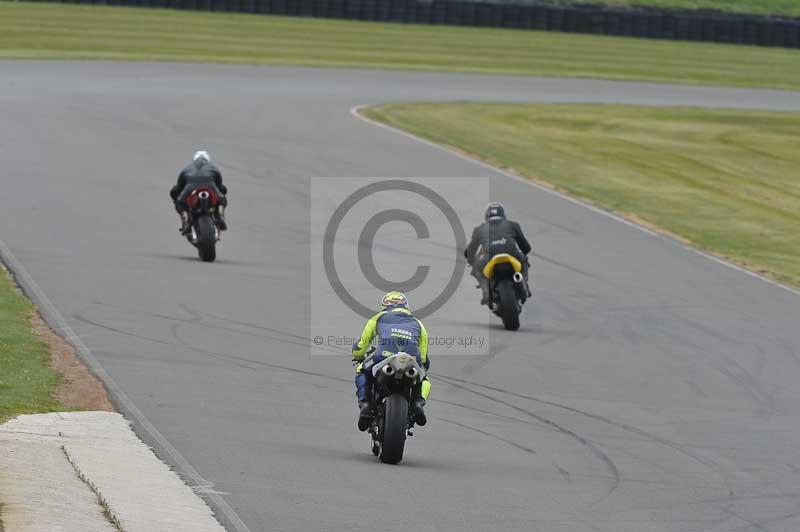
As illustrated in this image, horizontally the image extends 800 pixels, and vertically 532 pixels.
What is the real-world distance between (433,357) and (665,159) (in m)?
20.2

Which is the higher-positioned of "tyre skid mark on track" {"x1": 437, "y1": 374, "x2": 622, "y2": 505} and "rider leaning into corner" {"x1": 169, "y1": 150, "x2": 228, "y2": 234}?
"rider leaning into corner" {"x1": 169, "y1": 150, "x2": 228, "y2": 234}

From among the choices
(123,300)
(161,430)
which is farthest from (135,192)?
(161,430)

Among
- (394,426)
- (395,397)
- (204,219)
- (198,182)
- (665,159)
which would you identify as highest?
(395,397)

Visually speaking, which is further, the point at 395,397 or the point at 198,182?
the point at 198,182

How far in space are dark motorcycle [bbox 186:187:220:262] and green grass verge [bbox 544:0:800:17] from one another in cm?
4843

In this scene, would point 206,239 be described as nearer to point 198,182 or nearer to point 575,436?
point 198,182

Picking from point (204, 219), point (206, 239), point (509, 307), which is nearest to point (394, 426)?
point (509, 307)

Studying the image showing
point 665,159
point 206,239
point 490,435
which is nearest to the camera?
point 490,435

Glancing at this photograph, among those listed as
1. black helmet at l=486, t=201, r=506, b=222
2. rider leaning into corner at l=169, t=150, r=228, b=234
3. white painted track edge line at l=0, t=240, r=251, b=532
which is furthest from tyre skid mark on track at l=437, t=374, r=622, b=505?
rider leaning into corner at l=169, t=150, r=228, b=234

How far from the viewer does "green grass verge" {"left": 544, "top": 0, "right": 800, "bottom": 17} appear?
6769 cm

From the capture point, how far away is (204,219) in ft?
67.4

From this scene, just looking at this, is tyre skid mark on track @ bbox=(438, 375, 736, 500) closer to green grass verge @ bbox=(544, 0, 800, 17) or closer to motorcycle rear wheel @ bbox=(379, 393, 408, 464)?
motorcycle rear wheel @ bbox=(379, 393, 408, 464)

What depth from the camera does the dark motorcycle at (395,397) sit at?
11195 mm

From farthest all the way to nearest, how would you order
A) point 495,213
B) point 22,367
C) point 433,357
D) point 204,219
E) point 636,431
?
1. point 204,219
2. point 495,213
3. point 433,357
4. point 22,367
5. point 636,431
